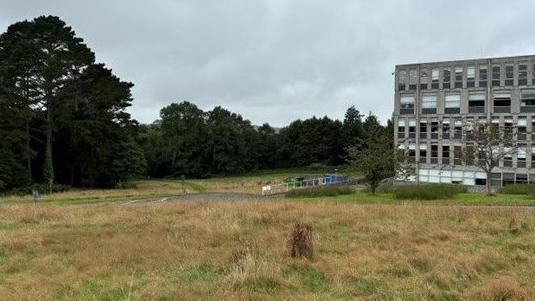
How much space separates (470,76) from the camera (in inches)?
2682

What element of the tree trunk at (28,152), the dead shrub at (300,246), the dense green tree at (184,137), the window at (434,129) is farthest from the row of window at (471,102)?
the dead shrub at (300,246)

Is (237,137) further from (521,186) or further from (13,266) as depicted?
(13,266)

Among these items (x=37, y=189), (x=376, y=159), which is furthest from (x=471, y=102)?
(x=37, y=189)

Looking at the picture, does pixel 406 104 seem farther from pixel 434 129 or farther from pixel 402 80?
pixel 434 129

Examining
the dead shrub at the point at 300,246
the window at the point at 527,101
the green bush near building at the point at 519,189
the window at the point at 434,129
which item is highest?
the window at the point at 527,101

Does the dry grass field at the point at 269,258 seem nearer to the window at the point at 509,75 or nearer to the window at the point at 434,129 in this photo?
the window at the point at 509,75

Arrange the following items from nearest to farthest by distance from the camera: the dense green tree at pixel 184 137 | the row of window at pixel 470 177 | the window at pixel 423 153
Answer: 1. the row of window at pixel 470 177
2. the window at pixel 423 153
3. the dense green tree at pixel 184 137

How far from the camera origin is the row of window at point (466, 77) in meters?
64.8

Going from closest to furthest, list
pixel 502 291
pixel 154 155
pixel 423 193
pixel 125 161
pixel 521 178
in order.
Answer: pixel 502 291
pixel 423 193
pixel 521 178
pixel 125 161
pixel 154 155

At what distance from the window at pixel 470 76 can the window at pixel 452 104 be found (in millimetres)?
1948

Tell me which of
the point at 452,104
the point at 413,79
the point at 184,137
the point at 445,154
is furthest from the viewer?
the point at 184,137

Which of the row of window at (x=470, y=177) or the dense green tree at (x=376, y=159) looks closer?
the dense green tree at (x=376, y=159)

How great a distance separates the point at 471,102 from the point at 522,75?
22.3ft

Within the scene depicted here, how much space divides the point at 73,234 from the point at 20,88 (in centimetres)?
5235
